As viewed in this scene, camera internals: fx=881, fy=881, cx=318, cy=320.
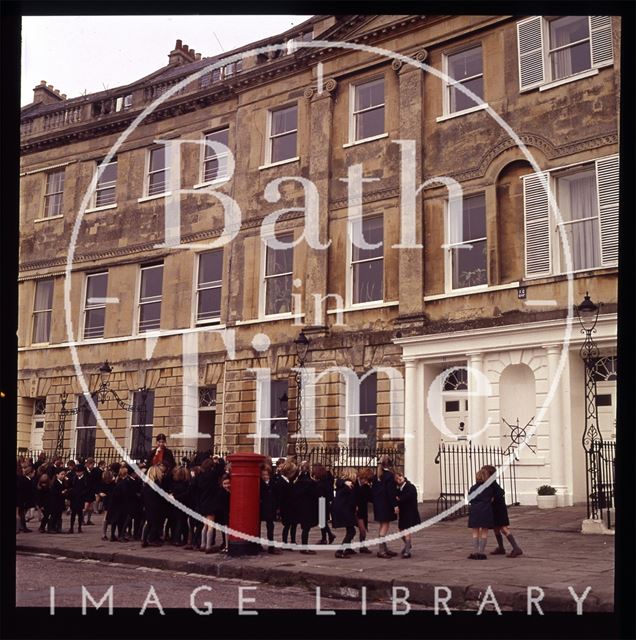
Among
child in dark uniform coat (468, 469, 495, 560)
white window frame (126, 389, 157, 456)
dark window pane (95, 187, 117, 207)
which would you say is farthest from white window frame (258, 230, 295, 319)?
child in dark uniform coat (468, 469, 495, 560)

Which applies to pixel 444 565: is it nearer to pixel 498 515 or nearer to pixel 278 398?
pixel 498 515

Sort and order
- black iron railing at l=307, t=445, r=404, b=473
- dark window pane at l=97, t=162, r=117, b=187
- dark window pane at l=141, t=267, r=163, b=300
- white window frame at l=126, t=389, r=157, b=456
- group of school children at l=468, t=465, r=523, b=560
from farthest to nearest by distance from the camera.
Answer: dark window pane at l=97, t=162, r=117, b=187
dark window pane at l=141, t=267, r=163, b=300
white window frame at l=126, t=389, r=157, b=456
black iron railing at l=307, t=445, r=404, b=473
group of school children at l=468, t=465, r=523, b=560

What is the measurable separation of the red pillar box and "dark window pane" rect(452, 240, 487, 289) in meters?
7.86

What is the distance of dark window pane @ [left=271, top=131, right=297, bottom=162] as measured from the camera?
2364 centimetres

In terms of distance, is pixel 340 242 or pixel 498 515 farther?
pixel 340 242

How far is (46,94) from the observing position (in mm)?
32812

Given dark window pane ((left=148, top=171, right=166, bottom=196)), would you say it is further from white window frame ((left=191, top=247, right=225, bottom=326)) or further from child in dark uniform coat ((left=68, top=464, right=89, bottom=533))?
child in dark uniform coat ((left=68, top=464, right=89, bottom=533))

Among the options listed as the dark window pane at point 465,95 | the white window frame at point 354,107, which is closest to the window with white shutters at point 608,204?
the dark window pane at point 465,95

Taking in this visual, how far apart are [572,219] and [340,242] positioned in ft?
19.6

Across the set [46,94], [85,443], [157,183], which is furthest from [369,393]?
[46,94]

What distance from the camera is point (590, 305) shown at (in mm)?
15547

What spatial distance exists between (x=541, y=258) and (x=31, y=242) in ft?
Answer: 56.7

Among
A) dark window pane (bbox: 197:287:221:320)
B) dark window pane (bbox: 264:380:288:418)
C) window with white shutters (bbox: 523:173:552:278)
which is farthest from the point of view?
dark window pane (bbox: 197:287:221:320)

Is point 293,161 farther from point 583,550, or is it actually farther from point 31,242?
point 583,550
